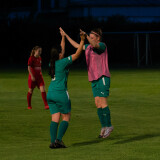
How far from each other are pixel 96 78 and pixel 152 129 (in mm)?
1881

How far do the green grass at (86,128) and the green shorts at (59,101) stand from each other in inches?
24.9

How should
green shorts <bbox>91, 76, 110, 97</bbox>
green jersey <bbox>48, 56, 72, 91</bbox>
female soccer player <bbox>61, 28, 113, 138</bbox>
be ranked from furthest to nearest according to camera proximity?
green shorts <bbox>91, 76, 110, 97</bbox> → female soccer player <bbox>61, 28, 113, 138</bbox> → green jersey <bbox>48, 56, 72, 91</bbox>

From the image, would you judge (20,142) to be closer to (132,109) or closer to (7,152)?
(7,152)

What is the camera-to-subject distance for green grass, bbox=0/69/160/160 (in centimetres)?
890

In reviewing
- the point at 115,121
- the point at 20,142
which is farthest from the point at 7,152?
the point at 115,121

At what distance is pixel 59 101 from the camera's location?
373 inches

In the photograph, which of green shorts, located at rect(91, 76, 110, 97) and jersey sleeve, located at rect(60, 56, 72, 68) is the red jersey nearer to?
green shorts, located at rect(91, 76, 110, 97)

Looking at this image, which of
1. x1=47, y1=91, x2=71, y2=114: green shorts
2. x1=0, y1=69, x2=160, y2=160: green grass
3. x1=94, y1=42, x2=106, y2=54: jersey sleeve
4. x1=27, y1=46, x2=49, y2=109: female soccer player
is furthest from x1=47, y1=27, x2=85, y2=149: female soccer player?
x1=27, y1=46, x2=49, y2=109: female soccer player

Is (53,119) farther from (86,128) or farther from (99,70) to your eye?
(86,128)

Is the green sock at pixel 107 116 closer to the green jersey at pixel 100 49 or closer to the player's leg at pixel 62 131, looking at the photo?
the green jersey at pixel 100 49

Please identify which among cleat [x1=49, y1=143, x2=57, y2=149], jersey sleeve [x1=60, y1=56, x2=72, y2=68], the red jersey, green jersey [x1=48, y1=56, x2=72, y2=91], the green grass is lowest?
the green grass

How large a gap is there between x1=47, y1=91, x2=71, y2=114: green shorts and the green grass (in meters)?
0.63

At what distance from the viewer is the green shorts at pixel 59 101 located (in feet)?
31.0

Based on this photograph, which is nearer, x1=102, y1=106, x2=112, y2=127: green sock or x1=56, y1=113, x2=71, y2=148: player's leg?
x1=56, y1=113, x2=71, y2=148: player's leg
